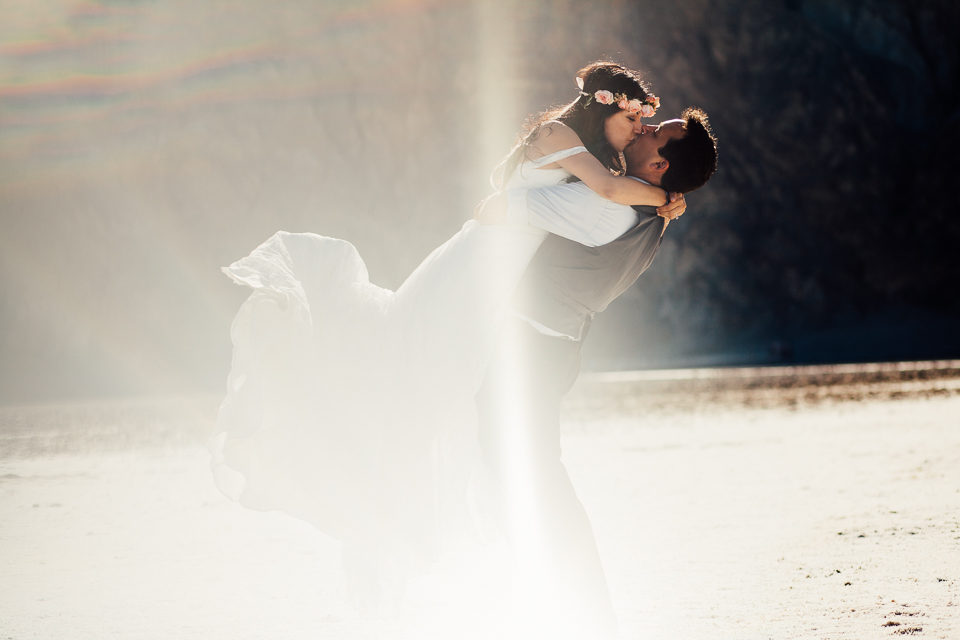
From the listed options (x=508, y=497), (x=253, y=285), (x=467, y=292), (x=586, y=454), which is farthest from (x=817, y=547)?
(x=586, y=454)

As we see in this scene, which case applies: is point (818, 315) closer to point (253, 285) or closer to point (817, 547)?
point (817, 547)

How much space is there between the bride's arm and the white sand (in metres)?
1.41

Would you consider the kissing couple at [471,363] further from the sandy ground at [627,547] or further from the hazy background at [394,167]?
the hazy background at [394,167]

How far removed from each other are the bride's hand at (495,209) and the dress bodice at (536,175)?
0.04 meters

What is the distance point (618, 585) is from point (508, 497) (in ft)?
5.44

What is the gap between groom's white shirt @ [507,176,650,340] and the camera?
258 centimetres

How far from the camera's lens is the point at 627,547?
5.04m

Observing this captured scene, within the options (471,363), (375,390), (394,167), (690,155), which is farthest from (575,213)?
(394,167)

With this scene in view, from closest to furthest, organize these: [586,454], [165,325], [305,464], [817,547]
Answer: [305,464]
[817,547]
[586,454]
[165,325]

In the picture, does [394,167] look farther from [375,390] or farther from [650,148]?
[650,148]

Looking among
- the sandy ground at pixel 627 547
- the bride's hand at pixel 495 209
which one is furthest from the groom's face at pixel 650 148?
the sandy ground at pixel 627 547

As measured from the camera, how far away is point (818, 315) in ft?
131

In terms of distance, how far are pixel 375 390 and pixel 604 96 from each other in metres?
1.19

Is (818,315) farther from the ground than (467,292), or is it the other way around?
(467,292)
